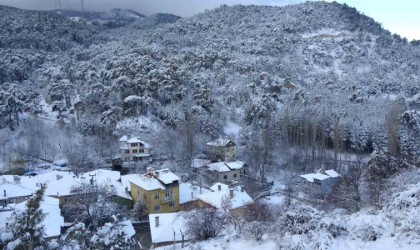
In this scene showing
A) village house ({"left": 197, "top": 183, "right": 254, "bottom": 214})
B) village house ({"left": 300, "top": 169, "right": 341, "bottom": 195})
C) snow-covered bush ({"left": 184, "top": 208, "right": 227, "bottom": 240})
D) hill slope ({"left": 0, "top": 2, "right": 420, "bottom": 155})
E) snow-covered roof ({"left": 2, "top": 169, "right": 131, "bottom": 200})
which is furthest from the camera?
hill slope ({"left": 0, "top": 2, "right": 420, "bottom": 155})

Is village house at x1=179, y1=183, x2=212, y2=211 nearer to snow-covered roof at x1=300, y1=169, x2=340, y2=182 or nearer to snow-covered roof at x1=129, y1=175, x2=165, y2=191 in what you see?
snow-covered roof at x1=129, y1=175, x2=165, y2=191

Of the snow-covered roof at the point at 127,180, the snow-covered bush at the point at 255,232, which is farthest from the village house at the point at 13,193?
the snow-covered bush at the point at 255,232

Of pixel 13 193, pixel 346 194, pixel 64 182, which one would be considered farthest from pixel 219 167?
pixel 13 193

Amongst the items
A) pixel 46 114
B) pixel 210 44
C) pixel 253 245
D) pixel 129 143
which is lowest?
pixel 253 245

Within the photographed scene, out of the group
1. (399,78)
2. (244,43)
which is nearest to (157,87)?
(244,43)

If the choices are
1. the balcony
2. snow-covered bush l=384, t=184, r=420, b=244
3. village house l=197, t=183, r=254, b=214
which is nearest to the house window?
the balcony

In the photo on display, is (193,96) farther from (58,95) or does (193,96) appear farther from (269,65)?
(269,65)

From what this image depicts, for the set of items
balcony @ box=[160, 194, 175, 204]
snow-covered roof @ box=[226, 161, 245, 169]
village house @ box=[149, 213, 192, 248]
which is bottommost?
village house @ box=[149, 213, 192, 248]

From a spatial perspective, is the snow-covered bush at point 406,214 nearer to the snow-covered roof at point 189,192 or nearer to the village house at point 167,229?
the village house at point 167,229
